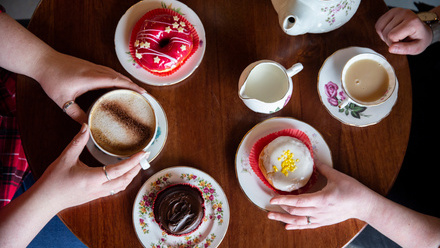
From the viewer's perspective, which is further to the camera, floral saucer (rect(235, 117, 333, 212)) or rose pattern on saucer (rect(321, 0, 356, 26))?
floral saucer (rect(235, 117, 333, 212))

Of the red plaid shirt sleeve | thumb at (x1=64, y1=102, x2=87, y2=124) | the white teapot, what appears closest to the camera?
the white teapot

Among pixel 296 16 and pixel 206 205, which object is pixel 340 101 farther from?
pixel 206 205

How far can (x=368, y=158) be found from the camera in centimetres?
118

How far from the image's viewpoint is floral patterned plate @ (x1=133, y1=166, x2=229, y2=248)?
3.68 ft

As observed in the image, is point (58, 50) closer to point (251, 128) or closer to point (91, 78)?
point (91, 78)

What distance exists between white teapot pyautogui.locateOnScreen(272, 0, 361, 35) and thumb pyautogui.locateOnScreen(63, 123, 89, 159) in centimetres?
70

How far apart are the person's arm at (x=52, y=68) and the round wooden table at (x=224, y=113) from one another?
53mm

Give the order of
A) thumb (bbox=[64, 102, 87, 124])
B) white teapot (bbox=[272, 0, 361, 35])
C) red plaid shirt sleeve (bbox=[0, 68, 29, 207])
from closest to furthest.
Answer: white teapot (bbox=[272, 0, 361, 35]) < thumb (bbox=[64, 102, 87, 124]) < red plaid shirt sleeve (bbox=[0, 68, 29, 207])

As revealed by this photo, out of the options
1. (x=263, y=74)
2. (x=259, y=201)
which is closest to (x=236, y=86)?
(x=263, y=74)

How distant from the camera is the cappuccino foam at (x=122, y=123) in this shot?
3.53ft

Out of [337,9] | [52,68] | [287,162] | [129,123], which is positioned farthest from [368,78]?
[52,68]

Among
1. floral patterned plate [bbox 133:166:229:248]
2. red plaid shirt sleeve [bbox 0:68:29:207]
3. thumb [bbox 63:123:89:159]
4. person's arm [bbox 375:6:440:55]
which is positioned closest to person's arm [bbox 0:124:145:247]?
thumb [bbox 63:123:89:159]

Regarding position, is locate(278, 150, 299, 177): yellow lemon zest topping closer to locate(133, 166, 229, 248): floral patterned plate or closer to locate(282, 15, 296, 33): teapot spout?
locate(133, 166, 229, 248): floral patterned plate

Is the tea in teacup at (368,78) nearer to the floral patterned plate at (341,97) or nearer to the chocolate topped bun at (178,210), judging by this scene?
the floral patterned plate at (341,97)
